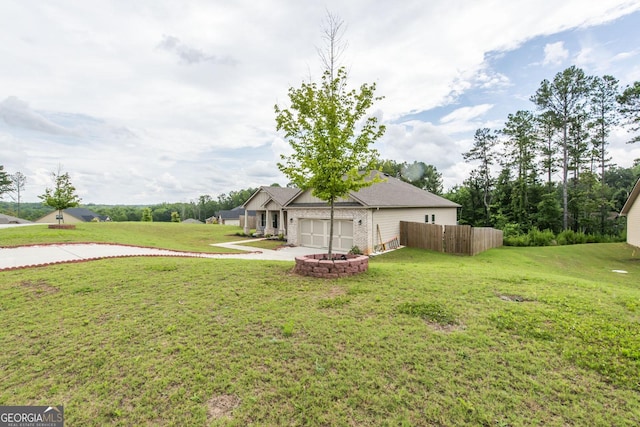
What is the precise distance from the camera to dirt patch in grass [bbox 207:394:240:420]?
119 inches

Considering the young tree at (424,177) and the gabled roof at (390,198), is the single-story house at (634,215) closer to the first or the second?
the gabled roof at (390,198)

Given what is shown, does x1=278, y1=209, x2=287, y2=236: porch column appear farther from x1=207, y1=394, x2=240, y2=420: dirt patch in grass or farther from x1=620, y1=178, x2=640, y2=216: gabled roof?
x1=620, y1=178, x2=640, y2=216: gabled roof

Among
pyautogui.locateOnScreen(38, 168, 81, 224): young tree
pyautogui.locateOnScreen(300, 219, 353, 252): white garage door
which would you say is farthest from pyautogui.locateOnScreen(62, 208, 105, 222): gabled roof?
pyautogui.locateOnScreen(300, 219, 353, 252): white garage door

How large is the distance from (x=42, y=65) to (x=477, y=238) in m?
23.2

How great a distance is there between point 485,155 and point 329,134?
109ft

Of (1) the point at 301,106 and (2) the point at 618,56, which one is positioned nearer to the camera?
(1) the point at 301,106

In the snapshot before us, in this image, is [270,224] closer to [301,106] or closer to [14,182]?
[301,106]

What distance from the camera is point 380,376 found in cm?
353

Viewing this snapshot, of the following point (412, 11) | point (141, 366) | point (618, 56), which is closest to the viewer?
point (141, 366)

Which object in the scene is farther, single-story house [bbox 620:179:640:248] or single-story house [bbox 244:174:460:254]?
single-story house [bbox 620:179:640:248]

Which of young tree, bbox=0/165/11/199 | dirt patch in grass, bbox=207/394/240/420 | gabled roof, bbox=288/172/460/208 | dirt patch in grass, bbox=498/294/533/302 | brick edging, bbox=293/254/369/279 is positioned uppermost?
young tree, bbox=0/165/11/199

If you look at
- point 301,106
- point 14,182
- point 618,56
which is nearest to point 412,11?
point 301,106

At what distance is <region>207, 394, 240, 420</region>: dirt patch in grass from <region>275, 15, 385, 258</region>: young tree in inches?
220

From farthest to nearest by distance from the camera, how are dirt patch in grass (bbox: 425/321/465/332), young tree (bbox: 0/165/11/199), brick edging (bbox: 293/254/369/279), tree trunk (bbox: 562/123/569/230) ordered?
young tree (bbox: 0/165/11/199) → tree trunk (bbox: 562/123/569/230) → brick edging (bbox: 293/254/369/279) → dirt patch in grass (bbox: 425/321/465/332)
